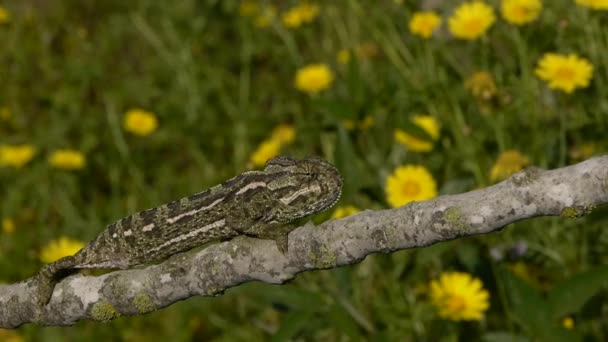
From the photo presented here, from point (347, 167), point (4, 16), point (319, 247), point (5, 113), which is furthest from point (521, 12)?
point (4, 16)

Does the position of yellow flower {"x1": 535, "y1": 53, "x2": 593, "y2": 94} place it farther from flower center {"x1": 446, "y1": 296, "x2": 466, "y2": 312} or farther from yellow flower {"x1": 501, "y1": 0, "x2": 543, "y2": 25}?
flower center {"x1": 446, "y1": 296, "x2": 466, "y2": 312}

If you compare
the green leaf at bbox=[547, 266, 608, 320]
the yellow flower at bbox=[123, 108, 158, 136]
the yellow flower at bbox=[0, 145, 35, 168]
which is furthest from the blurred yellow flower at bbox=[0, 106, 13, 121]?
the green leaf at bbox=[547, 266, 608, 320]

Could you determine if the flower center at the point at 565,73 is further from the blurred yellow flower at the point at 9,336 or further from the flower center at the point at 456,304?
the blurred yellow flower at the point at 9,336

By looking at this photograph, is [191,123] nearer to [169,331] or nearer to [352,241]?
[169,331]

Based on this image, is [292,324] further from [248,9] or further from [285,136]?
[248,9]

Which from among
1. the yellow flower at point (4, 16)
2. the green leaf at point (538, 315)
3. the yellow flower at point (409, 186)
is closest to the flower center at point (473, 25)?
the yellow flower at point (409, 186)

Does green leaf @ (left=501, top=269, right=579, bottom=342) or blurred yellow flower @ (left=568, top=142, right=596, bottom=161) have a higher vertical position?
blurred yellow flower @ (left=568, top=142, right=596, bottom=161)
